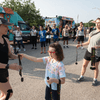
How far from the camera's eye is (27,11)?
1692cm

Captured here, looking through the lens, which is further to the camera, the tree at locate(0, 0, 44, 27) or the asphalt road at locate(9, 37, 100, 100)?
the tree at locate(0, 0, 44, 27)

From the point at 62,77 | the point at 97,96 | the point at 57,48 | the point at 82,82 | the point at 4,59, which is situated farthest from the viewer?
the point at 82,82

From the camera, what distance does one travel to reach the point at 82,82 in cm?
345

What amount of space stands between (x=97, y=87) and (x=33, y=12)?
1631 centimetres

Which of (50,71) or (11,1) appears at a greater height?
(11,1)

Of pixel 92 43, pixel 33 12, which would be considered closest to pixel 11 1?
pixel 33 12

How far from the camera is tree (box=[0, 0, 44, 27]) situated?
16.5m

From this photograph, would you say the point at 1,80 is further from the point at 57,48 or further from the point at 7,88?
the point at 57,48

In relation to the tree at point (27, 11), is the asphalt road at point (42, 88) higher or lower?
lower

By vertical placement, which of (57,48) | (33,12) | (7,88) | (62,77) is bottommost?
(7,88)

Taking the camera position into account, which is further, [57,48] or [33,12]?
[33,12]

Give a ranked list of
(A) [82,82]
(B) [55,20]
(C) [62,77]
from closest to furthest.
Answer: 1. (C) [62,77]
2. (A) [82,82]
3. (B) [55,20]

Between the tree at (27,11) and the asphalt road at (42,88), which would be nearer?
the asphalt road at (42,88)

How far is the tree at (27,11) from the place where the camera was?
1649 centimetres
